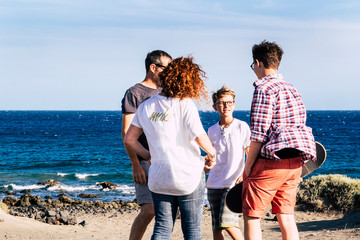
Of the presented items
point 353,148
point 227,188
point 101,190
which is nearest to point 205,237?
point 227,188

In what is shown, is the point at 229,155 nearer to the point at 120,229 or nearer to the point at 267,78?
the point at 267,78

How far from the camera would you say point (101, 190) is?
2022cm

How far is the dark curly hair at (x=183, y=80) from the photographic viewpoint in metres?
3.64

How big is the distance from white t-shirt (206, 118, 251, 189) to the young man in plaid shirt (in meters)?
0.62

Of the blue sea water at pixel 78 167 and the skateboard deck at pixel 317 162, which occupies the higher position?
the skateboard deck at pixel 317 162

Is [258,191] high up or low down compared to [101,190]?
up

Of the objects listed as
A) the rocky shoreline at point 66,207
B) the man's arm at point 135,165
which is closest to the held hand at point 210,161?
the man's arm at point 135,165

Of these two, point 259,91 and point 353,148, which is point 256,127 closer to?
point 259,91

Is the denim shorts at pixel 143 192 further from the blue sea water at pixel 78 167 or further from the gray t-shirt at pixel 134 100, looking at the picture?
the blue sea water at pixel 78 167

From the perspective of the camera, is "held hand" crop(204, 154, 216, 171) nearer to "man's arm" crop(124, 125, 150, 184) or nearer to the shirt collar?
"man's arm" crop(124, 125, 150, 184)

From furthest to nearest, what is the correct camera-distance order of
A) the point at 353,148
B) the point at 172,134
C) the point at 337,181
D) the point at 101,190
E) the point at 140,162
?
the point at 353,148 → the point at 101,190 → the point at 337,181 → the point at 140,162 → the point at 172,134

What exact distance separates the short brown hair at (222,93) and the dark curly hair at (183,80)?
1111 millimetres

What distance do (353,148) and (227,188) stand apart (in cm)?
4306

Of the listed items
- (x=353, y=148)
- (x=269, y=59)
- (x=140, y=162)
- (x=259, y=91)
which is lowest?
(x=353, y=148)
